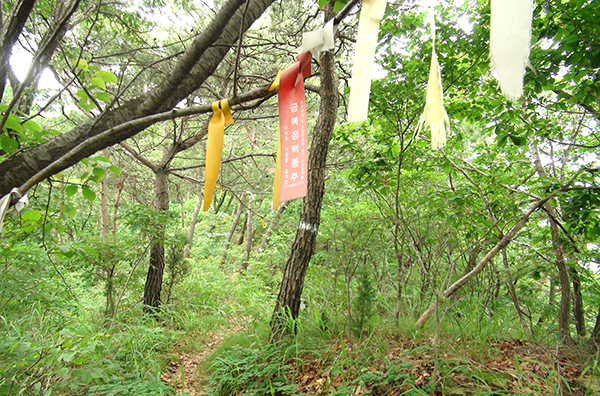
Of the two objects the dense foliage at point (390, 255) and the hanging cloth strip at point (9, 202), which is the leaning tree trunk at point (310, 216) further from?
the hanging cloth strip at point (9, 202)

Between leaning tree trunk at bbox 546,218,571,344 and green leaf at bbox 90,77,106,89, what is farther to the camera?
leaning tree trunk at bbox 546,218,571,344

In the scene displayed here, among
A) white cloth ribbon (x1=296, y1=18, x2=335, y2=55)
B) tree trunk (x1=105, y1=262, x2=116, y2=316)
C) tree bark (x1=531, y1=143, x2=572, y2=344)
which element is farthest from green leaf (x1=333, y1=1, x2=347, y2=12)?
tree trunk (x1=105, y1=262, x2=116, y2=316)

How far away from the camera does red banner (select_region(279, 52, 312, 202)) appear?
1131mm

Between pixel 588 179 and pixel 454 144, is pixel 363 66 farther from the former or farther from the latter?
pixel 454 144

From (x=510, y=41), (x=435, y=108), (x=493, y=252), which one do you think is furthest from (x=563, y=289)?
(x=510, y=41)

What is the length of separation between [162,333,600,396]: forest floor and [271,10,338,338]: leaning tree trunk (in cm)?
54

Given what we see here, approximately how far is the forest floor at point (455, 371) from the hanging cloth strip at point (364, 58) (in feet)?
6.27

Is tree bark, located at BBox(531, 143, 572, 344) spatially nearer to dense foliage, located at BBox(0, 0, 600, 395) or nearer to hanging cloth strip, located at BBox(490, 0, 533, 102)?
dense foliage, located at BBox(0, 0, 600, 395)

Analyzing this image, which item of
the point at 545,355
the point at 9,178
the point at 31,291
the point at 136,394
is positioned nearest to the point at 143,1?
the point at 9,178

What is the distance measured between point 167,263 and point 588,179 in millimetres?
5499

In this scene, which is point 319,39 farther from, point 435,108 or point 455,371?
point 455,371

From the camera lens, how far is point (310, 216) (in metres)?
3.06

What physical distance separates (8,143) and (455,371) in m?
3.11

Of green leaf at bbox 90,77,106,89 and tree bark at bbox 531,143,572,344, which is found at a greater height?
green leaf at bbox 90,77,106,89
